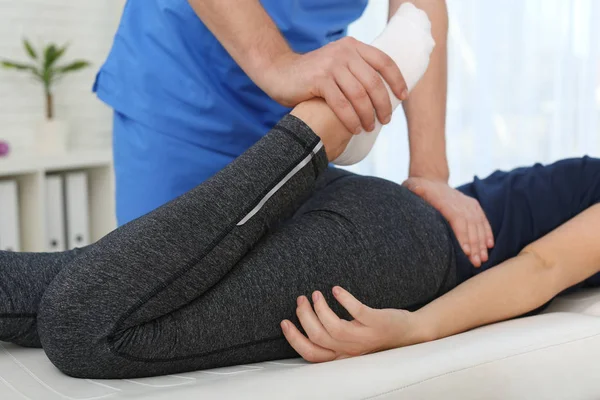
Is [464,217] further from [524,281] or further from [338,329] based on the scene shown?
[338,329]

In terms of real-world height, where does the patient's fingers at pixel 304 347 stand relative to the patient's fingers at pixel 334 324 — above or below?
below

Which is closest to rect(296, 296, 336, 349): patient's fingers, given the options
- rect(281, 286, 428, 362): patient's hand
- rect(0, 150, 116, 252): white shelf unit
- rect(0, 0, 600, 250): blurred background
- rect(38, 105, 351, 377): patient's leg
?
rect(281, 286, 428, 362): patient's hand

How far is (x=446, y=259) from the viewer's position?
51.3 inches

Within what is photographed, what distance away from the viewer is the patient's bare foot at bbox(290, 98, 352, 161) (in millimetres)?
1180

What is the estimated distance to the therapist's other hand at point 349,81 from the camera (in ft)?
3.93

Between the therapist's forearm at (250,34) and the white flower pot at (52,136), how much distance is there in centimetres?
217

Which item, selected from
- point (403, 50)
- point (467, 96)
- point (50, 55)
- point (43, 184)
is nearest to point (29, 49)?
point (50, 55)

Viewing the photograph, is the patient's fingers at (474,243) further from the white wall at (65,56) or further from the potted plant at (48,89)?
the white wall at (65,56)

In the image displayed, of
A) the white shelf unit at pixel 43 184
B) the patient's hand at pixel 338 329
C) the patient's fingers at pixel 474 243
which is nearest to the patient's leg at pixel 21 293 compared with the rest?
the patient's hand at pixel 338 329

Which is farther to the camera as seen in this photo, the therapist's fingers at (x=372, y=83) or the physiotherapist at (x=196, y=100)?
the physiotherapist at (x=196, y=100)

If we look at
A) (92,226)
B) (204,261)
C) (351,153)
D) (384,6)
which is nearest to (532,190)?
(351,153)

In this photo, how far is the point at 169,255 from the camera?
1033mm

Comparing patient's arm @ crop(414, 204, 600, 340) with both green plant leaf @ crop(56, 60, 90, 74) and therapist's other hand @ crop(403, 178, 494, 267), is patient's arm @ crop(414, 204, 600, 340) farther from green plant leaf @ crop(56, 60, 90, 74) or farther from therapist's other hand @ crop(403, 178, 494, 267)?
green plant leaf @ crop(56, 60, 90, 74)

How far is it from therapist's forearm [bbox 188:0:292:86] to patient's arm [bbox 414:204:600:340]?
0.49 metres
